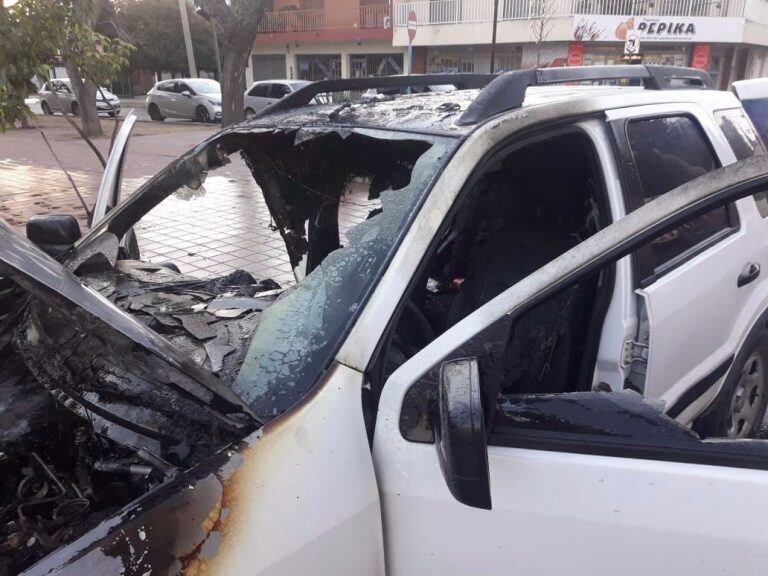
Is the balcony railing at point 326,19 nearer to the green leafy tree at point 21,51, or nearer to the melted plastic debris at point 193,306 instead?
the green leafy tree at point 21,51

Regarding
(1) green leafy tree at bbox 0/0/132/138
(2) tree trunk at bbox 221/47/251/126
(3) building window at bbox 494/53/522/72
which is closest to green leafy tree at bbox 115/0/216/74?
(3) building window at bbox 494/53/522/72

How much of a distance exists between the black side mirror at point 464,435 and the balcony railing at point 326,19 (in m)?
28.2

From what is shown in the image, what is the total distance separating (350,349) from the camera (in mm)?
1421

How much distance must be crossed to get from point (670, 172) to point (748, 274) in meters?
0.63

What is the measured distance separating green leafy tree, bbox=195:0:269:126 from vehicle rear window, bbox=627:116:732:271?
36.6 ft

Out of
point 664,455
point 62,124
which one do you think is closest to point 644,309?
point 664,455

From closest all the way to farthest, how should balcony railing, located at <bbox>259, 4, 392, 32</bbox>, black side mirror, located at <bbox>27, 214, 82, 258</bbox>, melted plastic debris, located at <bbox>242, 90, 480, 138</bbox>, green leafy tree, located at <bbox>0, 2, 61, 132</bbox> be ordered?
melted plastic debris, located at <bbox>242, 90, 480, 138</bbox>
black side mirror, located at <bbox>27, 214, 82, 258</bbox>
green leafy tree, located at <bbox>0, 2, 61, 132</bbox>
balcony railing, located at <bbox>259, 4, 392, 32</bbox>

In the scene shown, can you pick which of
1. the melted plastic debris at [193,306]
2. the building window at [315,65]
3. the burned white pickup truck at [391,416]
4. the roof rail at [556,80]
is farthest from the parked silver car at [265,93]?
the burned white pickup truck at [391,416]

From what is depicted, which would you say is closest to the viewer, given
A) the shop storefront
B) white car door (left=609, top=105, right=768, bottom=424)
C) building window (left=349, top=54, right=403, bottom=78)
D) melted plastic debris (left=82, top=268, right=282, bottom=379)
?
melted plastic debris (left=82, top=268, right=282, bottom=379)

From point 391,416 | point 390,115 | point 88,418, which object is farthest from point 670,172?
point 88,418

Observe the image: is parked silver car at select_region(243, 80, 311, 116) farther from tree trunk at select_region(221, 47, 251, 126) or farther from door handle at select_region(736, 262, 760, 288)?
door handle at select_region(736, 262, 760, 288)

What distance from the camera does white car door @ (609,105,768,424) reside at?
211 centimetres

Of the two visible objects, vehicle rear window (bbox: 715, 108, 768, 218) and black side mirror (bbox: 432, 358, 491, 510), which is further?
vehicle rear window (bbox: 715, 108, 768, 218)

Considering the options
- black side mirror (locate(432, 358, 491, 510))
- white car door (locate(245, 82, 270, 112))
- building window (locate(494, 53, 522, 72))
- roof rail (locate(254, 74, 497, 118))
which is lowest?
white car door (locate(245, 82, 270, 112))
